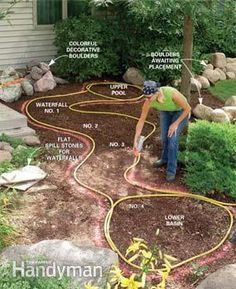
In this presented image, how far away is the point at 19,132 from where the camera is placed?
21.0 feet

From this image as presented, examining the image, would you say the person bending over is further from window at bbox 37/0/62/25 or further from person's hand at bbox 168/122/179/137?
window at bbox 37/0/62/25

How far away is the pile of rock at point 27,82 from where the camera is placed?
7625 millimetres

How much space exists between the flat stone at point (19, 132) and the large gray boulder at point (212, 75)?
3521mm

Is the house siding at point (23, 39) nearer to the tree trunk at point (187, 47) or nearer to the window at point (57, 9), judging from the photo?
the window at point (57, 9)

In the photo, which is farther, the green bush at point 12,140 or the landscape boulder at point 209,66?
the landscape boulder at point 209,66

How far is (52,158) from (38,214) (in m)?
1.16

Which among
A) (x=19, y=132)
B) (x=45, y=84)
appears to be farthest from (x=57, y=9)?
(x=19, y=132)

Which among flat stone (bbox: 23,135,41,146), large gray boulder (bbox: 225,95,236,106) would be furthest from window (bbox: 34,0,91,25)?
flat stone (bbox: 23,135,41,146)

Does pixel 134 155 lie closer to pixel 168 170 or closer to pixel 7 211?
pixel 168 170

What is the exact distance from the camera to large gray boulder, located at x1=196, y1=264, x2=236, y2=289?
359 centimetres

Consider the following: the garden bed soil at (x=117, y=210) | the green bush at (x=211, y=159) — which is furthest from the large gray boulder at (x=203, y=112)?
the green bush at (x=211, y=159)

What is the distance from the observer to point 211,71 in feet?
29.8

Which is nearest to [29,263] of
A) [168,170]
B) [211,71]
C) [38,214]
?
[38,214]

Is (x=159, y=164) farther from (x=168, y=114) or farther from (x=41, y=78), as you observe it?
(x=41, y=78)
